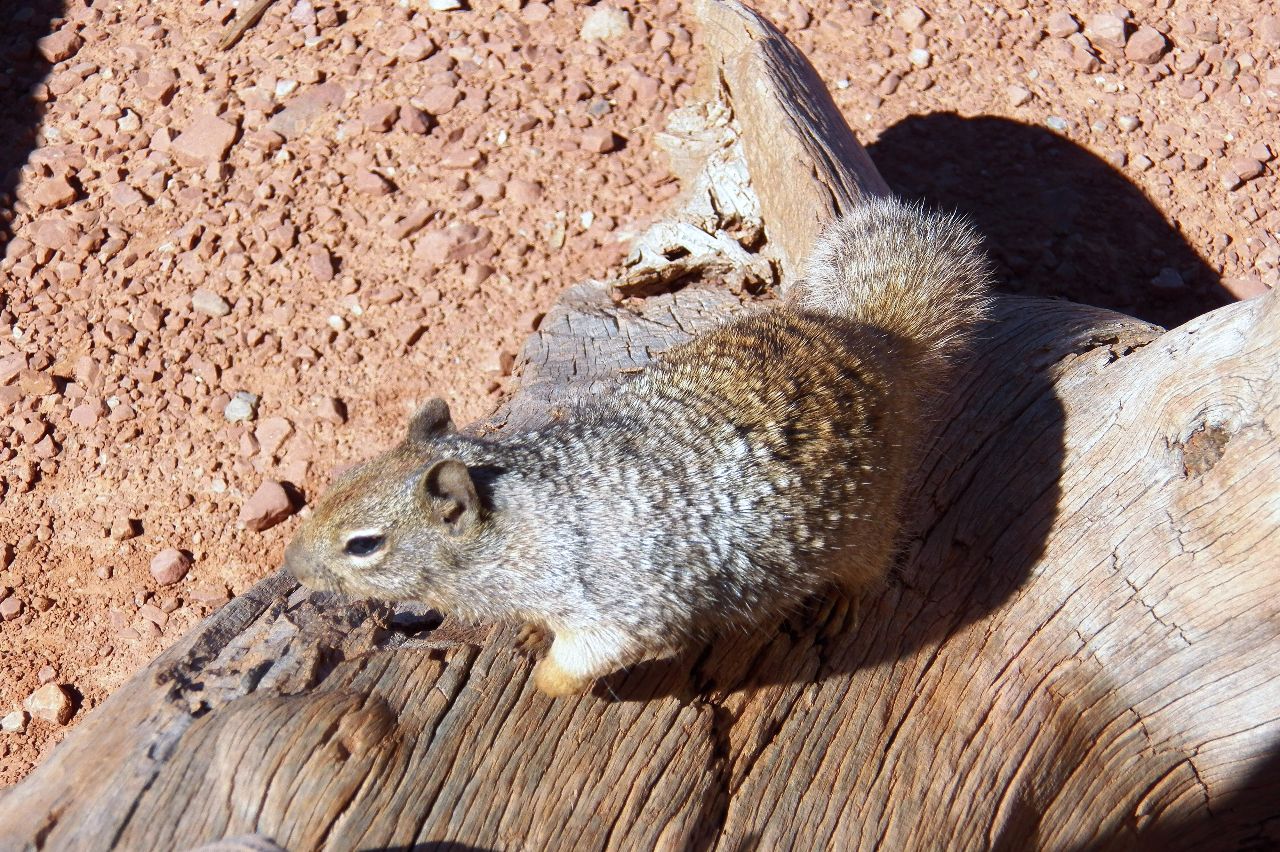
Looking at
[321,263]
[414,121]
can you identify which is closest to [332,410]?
[321,263]

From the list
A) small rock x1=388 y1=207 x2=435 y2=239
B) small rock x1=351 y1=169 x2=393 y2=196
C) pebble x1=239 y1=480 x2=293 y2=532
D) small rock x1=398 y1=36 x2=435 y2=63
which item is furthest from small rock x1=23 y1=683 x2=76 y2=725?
small rock x1=398 y1=36 x2=435 y2=63

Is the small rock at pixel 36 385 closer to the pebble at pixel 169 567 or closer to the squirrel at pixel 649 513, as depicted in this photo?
the pebble at pixel 169 567

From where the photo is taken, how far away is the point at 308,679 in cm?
261

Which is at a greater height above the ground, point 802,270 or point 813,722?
point 802,270

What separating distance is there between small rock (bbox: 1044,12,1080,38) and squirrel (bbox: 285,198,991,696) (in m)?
3.65

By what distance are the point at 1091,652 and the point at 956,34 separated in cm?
412

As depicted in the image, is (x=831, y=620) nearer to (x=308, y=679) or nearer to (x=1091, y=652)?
(x=1091, y=652)

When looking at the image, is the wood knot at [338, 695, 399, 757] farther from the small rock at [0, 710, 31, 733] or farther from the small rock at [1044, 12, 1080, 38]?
the small rock at [1044, 12, 1080, 38]

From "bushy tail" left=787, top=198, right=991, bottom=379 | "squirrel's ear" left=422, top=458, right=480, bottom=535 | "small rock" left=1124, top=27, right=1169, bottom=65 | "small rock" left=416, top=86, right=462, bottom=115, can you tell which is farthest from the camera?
"small rock" left=1124, top=27, right=1169, bottom=65

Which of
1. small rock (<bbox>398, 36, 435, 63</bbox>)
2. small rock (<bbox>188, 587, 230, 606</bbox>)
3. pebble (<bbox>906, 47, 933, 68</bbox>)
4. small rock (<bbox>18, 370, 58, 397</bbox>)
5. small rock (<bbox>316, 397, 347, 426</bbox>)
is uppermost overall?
pebble (<bbox>906, 47, 933, 68</bbox>)

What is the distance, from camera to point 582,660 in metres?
2.68

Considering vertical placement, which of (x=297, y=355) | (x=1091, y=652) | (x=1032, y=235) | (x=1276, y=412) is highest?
(x=1276, y=412)

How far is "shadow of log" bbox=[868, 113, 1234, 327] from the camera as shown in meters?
4.72

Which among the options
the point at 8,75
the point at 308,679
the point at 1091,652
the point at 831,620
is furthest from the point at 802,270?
the point at 8,75
